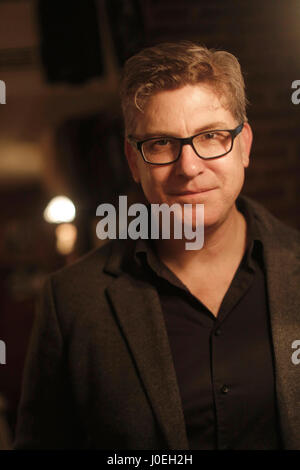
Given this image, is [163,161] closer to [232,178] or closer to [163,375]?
[232,178]

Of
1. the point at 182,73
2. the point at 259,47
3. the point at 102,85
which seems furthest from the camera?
the point at 102,85

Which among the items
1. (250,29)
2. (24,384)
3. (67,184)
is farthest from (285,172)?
(24,384)

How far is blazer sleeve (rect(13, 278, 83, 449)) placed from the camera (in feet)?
3.11

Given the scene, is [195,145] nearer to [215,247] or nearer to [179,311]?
[215,247]

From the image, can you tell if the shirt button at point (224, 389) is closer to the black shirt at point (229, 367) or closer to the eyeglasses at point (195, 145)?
the black shirt at point (229, 367)

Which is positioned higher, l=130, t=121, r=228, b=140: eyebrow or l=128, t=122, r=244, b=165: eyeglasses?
l=130, t=121, r=228, b=140: eyebrow

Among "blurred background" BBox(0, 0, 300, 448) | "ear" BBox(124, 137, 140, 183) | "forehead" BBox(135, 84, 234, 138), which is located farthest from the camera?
"blurred background" BBox(0, 0, 300, 448)

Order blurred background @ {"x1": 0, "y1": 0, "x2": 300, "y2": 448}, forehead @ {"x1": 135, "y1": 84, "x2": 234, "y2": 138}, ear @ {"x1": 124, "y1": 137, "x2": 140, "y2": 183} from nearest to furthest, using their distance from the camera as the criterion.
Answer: forehead @ {"x1": 135, "y1": 84, "x2": 234, "y2": 138}, ear @ {"x1": 124, "y1": 137, "x2": 140, "y2": 183}, blurred background @ {"x1": 0, "y1": 0, "x2": 300, "y2": 448}

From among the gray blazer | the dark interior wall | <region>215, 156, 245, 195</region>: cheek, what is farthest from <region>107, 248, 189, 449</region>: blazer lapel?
the dark interior wall

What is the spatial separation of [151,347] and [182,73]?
531 mm

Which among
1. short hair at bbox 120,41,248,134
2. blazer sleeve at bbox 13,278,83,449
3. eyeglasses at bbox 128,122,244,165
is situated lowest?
blazer sleeve at bbox 13,278,83,449

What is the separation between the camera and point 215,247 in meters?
0.89

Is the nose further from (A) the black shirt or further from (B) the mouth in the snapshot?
(A) the black shirt

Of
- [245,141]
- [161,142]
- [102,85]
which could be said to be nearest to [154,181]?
[161,142]
